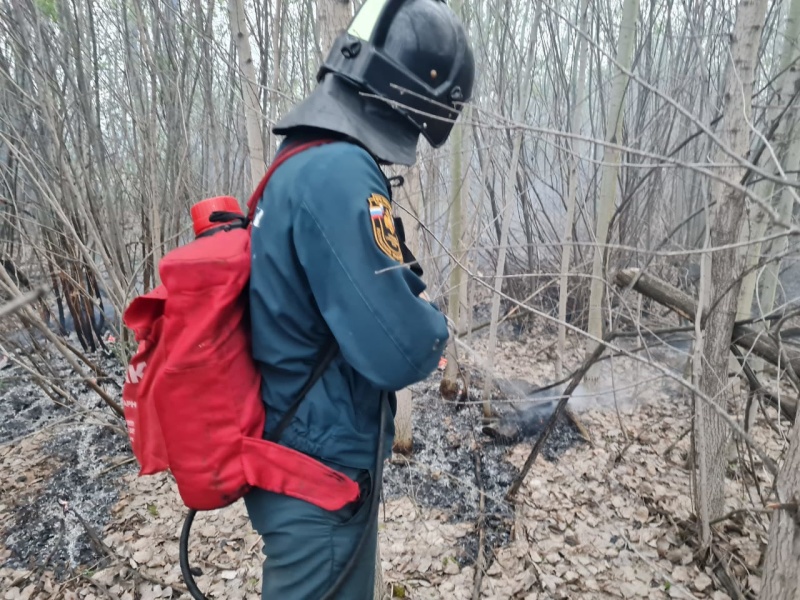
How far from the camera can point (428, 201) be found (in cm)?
423

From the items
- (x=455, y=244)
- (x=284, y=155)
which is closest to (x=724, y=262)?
(x=284, y=155)

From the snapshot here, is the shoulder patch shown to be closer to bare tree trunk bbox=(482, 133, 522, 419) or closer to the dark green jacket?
the dark green jacket

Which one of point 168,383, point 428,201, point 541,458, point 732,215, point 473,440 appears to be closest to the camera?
point 168,383

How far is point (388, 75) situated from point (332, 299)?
2.22ft

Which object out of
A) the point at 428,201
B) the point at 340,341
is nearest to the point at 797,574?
the point at 340,341

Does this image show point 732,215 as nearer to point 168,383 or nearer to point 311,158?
point 311,158

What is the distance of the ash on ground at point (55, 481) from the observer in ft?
8.98

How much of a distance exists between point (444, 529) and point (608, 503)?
1.06 meters

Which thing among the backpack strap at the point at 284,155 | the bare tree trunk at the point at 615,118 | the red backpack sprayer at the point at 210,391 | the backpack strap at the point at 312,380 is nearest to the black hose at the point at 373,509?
the red backpack sprayer at the point at 210,391

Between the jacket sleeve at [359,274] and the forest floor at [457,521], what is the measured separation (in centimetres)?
124

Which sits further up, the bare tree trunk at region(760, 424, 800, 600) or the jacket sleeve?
the jacket sleeve

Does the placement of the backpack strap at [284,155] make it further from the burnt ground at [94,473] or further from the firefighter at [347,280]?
the burnt ground at [94,473]

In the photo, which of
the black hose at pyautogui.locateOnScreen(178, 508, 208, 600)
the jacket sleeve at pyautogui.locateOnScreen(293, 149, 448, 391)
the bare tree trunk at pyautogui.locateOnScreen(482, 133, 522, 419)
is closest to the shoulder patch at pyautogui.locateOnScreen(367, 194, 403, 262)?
the jacket sleeve at pyautogui.locateOnScreen(293, 149, 448, 391)

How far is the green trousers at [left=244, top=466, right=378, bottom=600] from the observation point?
51.5 inches
